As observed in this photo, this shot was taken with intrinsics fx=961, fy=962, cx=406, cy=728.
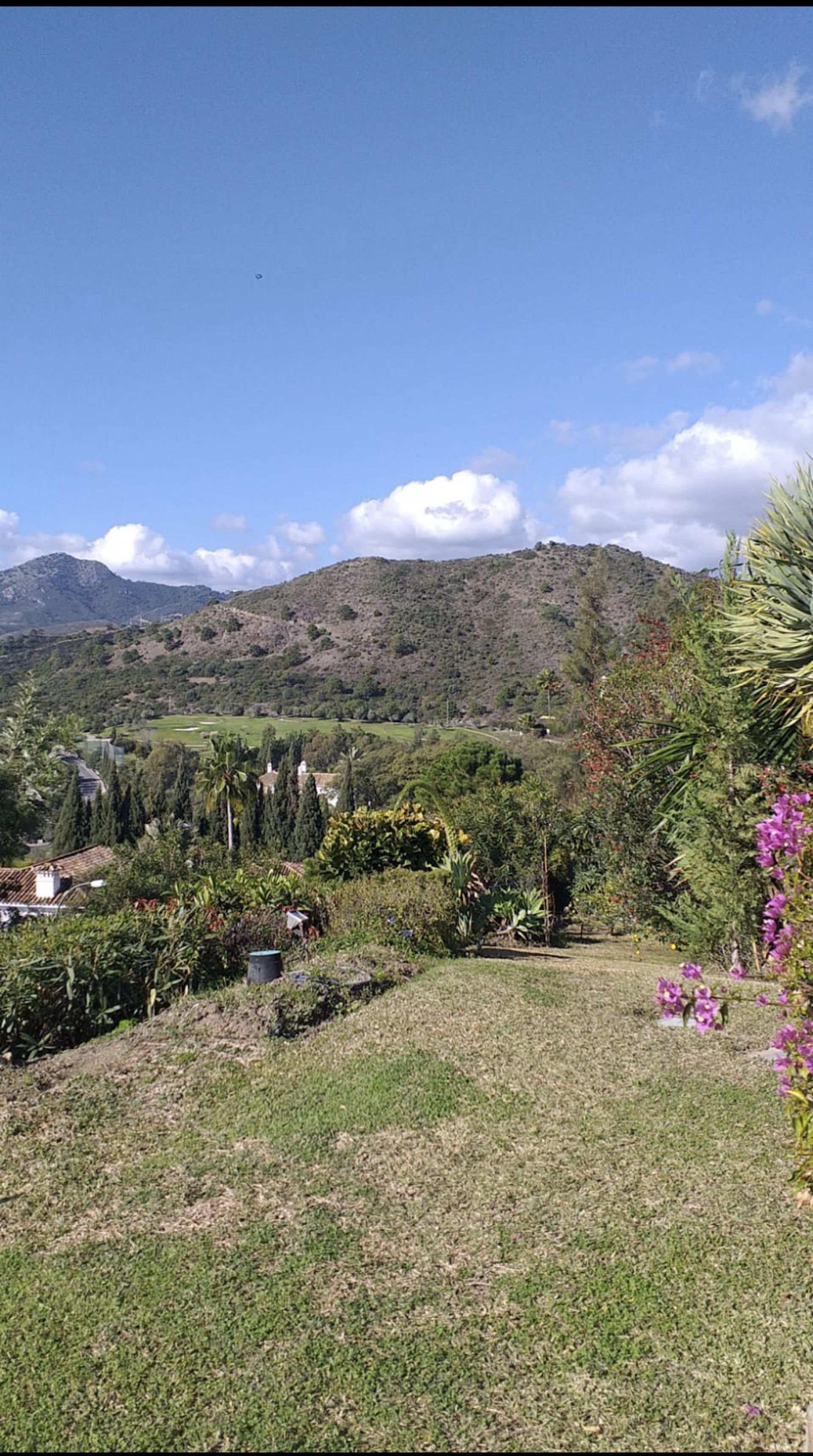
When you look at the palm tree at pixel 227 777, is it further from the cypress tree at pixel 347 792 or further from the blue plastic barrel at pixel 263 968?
the blue plastic barrel at pixel 263 968

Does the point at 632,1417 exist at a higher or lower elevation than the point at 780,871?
lower

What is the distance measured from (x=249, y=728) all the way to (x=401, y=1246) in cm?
7947

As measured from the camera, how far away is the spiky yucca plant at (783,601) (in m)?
6.06

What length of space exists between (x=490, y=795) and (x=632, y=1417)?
1429cm

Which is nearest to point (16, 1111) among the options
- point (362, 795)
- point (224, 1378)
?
point (224, 1378)

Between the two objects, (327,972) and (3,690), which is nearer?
(327,972)

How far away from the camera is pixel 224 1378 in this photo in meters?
3.08

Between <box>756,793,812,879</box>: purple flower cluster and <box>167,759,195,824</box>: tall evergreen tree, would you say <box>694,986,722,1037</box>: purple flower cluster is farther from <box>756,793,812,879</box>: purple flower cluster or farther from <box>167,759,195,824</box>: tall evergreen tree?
<box>167,759,195,824</box>: tall evergreen tree

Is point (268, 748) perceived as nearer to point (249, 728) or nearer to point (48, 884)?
point (249, 728)

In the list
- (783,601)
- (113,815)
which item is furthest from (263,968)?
(113,815)

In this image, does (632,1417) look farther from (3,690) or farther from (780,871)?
(3,690)

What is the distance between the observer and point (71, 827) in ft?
127

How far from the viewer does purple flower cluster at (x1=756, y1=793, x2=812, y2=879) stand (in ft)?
12.0

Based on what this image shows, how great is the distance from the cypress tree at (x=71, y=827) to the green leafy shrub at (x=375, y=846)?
1140 inches
